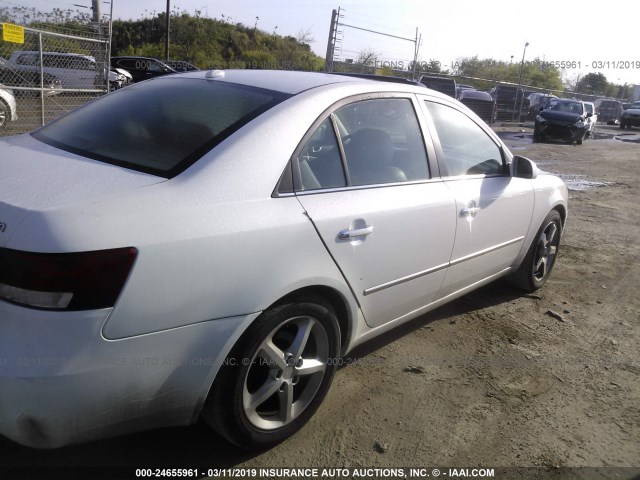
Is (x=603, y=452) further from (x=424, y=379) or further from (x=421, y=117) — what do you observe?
(x=421, y=117)

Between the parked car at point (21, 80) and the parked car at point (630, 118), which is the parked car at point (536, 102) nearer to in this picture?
the parked car at point (630, 118)

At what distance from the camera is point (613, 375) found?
348 centimetres

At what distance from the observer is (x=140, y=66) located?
25141 millimetres

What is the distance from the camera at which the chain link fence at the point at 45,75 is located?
29.3 ft

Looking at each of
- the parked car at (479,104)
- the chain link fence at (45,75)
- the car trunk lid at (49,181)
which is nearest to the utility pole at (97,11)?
the chain link fence at (45,75)

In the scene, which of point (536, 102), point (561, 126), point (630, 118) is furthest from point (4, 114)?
point (630, 118)

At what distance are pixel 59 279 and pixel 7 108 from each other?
876 centimetres

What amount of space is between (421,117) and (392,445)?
1835 mm

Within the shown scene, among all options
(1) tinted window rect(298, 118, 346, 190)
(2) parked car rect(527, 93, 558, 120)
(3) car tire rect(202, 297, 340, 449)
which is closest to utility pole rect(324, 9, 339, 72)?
(1) tinted window rect(298, 118, 346, 190)

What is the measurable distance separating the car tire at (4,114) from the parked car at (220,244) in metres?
7.16

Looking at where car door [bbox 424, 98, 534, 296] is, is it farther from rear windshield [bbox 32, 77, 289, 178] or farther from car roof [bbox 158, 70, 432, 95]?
rear windshield [bbox 32, 77, 289, 178]

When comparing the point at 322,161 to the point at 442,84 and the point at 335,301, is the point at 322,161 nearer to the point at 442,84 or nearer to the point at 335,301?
the point at 335,301

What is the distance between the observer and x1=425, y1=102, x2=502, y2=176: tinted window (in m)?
3.49

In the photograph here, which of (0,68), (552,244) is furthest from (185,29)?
(552,244)
